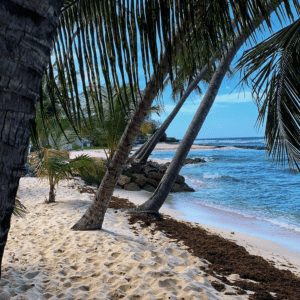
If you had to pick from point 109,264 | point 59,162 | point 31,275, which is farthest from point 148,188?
point 31,275

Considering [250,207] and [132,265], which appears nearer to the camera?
[132,265]

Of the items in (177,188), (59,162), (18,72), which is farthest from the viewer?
(177,188)

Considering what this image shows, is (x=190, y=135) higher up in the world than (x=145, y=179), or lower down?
higher up

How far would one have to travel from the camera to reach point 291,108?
5012 millimetres

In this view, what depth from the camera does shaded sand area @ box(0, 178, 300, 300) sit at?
2.61 metres

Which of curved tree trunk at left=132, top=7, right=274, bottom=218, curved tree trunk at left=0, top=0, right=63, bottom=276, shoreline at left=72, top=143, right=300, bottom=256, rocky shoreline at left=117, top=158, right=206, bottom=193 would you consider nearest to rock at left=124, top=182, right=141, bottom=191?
rocky shoreline at left=117, top=158, right=206, bottom=193

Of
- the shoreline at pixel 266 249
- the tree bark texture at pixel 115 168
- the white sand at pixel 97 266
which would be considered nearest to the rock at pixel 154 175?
the shoreline at pixel 266 249

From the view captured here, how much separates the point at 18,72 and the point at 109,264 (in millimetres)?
2772

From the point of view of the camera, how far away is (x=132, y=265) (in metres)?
3.12

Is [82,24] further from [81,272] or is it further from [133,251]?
[133,251]

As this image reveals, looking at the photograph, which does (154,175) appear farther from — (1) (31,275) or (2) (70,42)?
(2) (70,42)

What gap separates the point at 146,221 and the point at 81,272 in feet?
7.90

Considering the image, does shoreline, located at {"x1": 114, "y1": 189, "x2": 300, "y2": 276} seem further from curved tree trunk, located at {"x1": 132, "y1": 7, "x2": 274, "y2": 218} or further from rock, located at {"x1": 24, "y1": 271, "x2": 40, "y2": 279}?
rock, located at {"x1": 24, "y1": 271, "x2": 40, "y2": 279}

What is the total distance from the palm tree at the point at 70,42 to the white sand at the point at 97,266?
1763mm
